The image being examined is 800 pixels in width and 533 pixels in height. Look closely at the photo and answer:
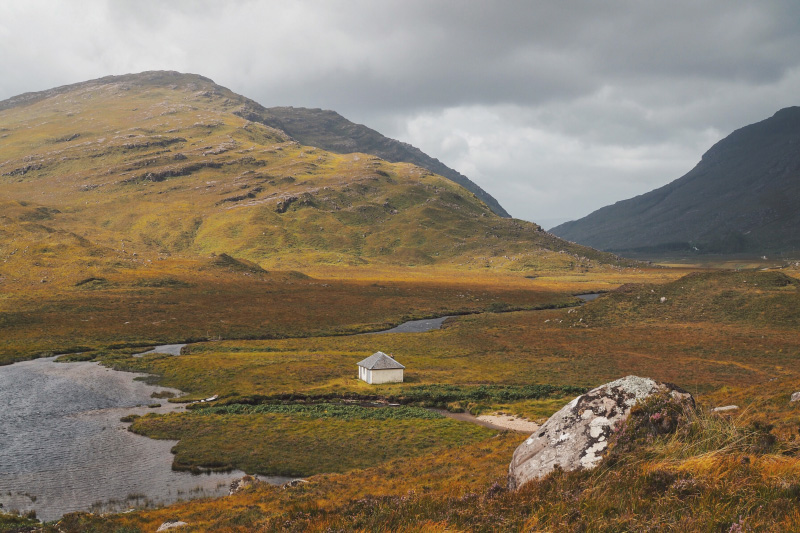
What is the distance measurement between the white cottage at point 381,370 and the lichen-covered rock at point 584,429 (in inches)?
2076

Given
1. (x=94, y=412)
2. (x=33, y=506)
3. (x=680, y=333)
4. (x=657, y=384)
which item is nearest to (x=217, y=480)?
(x=33, y=506)

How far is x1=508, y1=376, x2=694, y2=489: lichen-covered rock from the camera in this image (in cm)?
1316

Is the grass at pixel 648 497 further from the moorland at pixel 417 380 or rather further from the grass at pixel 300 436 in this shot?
the grass at pixel 300 436

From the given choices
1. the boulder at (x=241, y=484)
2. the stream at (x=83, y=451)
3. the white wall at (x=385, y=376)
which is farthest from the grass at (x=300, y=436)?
the white wall at (x=385, y=376)

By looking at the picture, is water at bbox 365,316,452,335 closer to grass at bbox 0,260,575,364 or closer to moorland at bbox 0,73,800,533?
grass at bbox 0,260,575,364

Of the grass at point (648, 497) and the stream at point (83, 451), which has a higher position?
the grass at point (648, 497)

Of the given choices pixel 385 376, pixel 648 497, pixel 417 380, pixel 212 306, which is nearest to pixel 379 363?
pixel 385 376

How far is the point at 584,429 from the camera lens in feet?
45.0

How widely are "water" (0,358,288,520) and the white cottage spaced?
25054 mm

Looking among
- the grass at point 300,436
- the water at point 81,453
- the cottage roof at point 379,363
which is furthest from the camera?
the cottage roof at point 379,363

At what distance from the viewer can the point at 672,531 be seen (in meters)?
7.38

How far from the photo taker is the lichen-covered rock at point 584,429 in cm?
1316

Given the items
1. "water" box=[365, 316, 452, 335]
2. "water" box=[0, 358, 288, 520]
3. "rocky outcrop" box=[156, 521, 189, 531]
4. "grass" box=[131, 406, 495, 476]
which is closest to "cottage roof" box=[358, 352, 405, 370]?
"grass" box=[131, 406, 495, 476]

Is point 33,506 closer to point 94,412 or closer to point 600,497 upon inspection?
point 94,412
